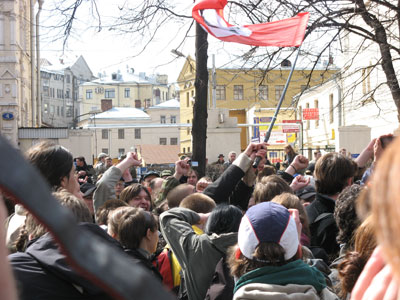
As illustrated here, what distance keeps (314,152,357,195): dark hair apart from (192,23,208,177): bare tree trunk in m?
6.99

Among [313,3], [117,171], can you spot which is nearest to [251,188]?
[117,171]

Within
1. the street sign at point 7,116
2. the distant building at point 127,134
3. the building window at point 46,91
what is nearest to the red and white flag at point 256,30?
the street sign at point 7,116

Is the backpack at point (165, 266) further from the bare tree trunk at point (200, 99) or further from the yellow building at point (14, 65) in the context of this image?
the yellow building at point (14, 65)

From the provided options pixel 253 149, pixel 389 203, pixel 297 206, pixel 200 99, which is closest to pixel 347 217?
pixel 297 206

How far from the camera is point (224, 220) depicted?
3.94 meters

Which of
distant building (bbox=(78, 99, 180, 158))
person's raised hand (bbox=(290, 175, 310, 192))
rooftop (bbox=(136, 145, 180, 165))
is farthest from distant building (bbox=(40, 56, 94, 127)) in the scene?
person's raised hand (bbox=(290, 175, 310, 192))

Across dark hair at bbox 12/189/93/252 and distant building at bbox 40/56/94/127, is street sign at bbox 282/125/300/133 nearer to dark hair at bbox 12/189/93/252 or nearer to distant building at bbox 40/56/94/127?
dark hair at bbox 12/189/93/252

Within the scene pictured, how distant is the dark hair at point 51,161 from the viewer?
3592 millimetres

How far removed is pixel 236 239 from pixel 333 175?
63.4 inches

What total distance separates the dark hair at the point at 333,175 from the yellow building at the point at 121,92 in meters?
113

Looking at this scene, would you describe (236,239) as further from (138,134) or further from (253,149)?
(138,134)

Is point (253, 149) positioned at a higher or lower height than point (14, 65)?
lower

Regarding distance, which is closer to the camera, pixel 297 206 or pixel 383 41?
pixel 297 206

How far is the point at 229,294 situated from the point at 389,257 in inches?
105
